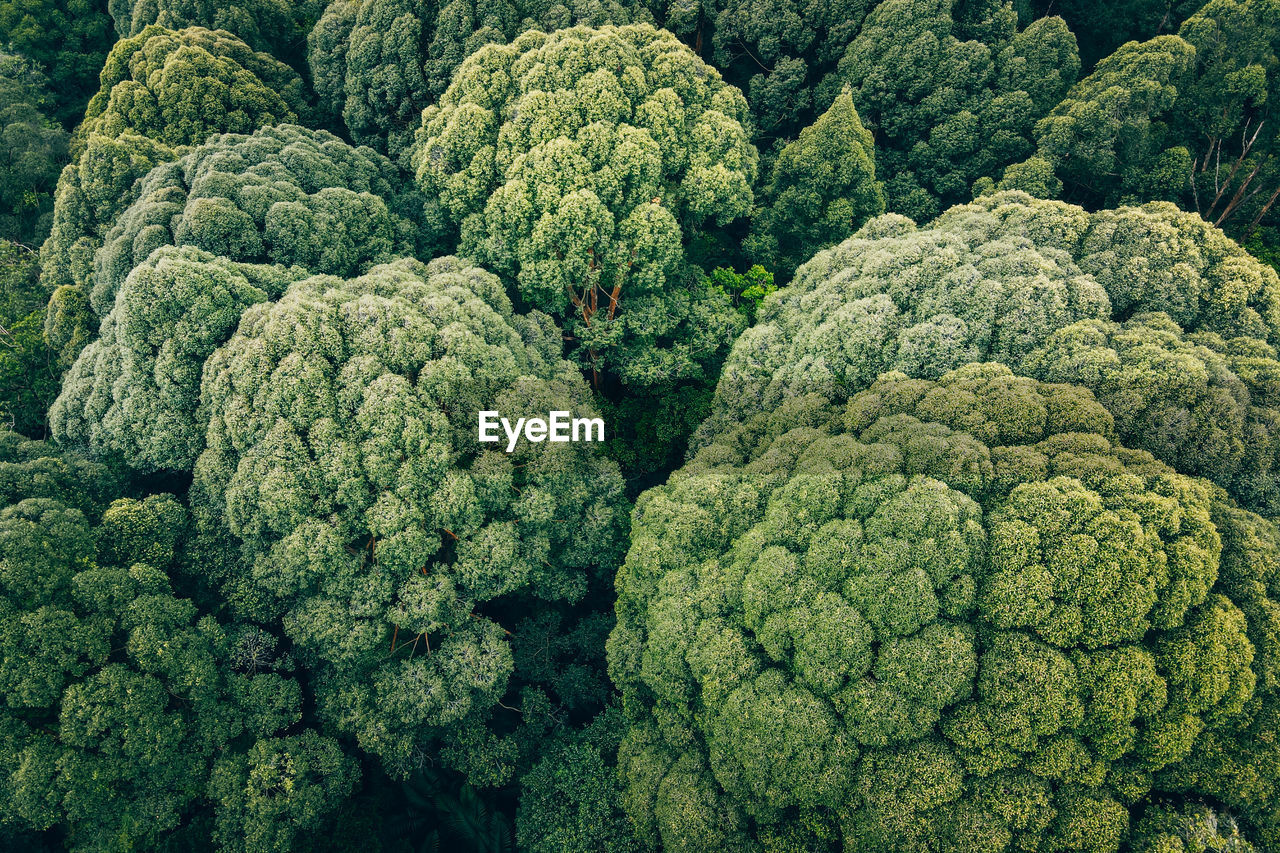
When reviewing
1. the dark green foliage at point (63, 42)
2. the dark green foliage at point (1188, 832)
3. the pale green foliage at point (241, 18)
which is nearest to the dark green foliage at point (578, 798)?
the dark green foliage at point (1188, 832)

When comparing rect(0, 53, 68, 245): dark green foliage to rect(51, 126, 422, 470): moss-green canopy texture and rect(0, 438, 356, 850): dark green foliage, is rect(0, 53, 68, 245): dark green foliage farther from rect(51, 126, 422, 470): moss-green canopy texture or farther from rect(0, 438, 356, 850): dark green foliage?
rect(0, 438, 356, 850): dark green foliage

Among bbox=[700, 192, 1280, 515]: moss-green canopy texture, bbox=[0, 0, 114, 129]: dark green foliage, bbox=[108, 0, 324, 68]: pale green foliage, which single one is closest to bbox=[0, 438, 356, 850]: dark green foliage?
bbox=[700, 192, 1280, 515]: moss-green canopy texture

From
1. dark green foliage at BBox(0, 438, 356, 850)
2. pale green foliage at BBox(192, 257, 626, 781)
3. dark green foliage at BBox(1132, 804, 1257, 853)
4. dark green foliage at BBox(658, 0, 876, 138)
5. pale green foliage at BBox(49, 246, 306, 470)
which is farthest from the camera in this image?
dark green foliage at BBox(658, 0, 876, 138)

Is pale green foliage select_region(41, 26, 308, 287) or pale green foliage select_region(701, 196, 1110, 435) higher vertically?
pale green foliage select_region(41, 26, 308, 287)

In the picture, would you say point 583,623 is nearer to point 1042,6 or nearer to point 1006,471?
point 1006,471

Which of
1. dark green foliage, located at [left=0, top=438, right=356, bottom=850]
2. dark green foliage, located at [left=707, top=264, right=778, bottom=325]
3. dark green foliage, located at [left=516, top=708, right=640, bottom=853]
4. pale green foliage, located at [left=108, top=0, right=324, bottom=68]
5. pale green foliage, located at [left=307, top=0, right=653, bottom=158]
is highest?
pale green foliage, located at [left=108, top=0, right=324, bottom=68]

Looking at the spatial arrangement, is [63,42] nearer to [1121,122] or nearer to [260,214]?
[260,214]

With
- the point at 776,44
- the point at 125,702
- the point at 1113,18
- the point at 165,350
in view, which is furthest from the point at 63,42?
the point at 1113,18
